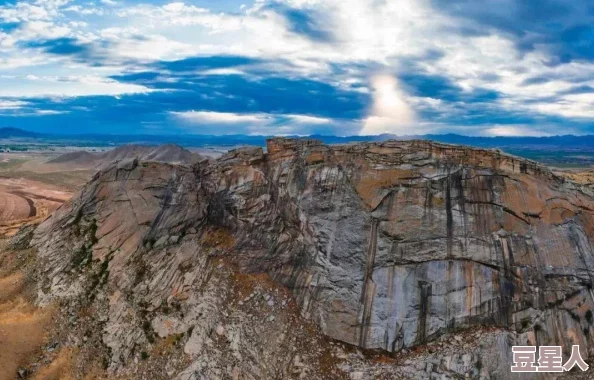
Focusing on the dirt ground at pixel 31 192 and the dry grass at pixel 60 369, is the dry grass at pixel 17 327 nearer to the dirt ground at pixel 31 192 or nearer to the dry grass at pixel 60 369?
the dry grass at pixel 60 369

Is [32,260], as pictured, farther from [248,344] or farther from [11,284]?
[248,344]

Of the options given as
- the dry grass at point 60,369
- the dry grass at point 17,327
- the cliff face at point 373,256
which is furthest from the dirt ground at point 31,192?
the cliff face at point 373,256

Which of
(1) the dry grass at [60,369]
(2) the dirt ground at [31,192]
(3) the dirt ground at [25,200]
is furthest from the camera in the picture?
(2) the dirt ground at [31,192]

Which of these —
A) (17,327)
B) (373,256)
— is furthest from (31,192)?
(373,256)

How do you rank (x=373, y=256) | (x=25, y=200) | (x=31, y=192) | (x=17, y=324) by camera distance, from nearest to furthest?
(x=373, y=256), (x=17, y=324), (x=25, y=200), (x=31, y=192)

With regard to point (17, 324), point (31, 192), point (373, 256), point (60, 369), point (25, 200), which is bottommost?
point (60, 369)

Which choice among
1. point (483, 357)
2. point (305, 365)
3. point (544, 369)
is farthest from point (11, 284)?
point (544, 369)

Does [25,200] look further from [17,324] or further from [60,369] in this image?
[60,369]

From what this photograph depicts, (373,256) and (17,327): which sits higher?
(373,256)

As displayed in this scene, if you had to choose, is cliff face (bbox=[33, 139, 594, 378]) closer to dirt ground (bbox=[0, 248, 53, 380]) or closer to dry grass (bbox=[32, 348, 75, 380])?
dirt ground (bbox=[0, 248, 53, 380])
